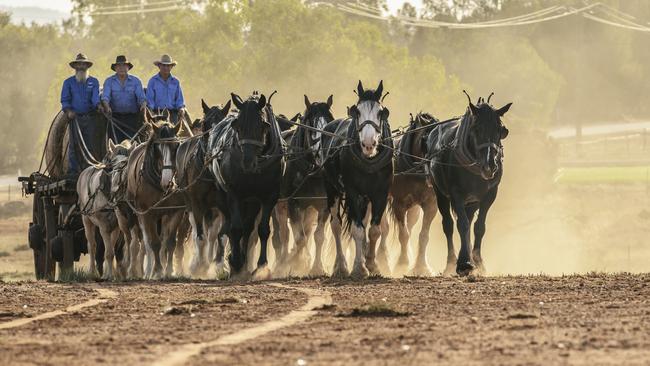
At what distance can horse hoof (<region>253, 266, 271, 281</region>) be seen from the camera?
2125cm

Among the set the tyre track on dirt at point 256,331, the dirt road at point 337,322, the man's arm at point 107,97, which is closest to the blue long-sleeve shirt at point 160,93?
the man's arm at point 107,97

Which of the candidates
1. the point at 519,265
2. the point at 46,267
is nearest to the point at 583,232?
the point at 519,265

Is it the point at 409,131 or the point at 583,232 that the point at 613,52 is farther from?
the point at 409,131

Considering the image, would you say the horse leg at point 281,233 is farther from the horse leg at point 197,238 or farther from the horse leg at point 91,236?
the horse leg at point 91,236

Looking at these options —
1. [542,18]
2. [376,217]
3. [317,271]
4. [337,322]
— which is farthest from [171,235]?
[542,18]

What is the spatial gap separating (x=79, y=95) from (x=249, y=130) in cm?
516

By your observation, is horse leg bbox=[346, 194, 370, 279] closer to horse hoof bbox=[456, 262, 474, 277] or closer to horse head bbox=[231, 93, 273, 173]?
horse hoof bbox=[456, 262, 474, 277]

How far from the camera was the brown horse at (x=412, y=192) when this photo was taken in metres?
23.1

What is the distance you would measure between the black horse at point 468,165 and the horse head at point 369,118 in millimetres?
1211

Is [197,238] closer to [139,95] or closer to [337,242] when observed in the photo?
[337,242]

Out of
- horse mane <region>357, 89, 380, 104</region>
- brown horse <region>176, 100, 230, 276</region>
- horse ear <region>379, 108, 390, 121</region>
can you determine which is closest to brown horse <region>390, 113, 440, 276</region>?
horse ear <region>379, 108, 390, 121</region>

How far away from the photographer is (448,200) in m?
22.5

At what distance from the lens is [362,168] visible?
20.9 metres

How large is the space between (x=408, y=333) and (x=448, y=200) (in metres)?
9.27
